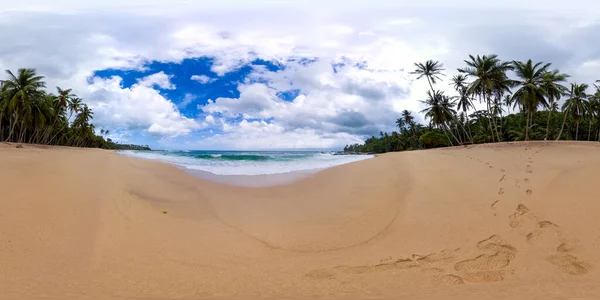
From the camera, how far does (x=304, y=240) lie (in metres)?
5.82

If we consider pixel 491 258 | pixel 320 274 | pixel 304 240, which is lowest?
pixel 320 274

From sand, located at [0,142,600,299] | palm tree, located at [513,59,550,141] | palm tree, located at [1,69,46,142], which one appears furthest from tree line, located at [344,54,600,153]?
palm tree, located at [1,69,46,142]

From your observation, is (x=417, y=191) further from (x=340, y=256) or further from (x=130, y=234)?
(x=130, y=234)

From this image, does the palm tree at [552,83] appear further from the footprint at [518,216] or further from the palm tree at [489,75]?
the footprint at [518,216]

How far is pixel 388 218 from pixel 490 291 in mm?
2867

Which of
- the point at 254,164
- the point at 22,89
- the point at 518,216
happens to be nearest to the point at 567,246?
the point at 518,216

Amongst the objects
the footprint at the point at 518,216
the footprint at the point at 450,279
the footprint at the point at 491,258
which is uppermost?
the footprint at the point at 518,216

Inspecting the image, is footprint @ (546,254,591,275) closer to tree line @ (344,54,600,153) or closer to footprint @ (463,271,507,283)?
footprint @ (463,271,507,283)

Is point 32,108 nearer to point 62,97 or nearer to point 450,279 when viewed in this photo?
point 62,97

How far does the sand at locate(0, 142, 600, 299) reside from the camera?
162 inches

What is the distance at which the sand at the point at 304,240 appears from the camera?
4109 millimetres

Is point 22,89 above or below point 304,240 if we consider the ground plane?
above

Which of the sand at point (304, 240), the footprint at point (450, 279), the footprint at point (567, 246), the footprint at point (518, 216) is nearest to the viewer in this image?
the sand at point (304, 240)

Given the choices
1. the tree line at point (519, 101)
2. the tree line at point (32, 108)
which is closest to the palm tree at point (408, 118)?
the tree line at point (519, 101)
